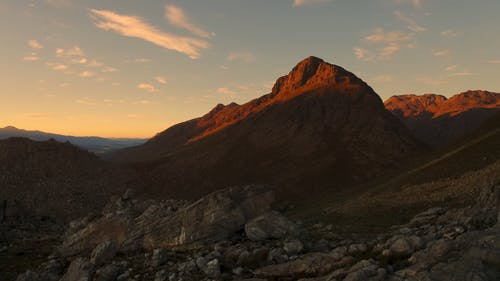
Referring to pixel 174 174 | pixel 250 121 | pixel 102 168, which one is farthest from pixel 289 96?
pixel 102 168

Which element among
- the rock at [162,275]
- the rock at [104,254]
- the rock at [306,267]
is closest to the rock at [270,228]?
the rock at [306,267]

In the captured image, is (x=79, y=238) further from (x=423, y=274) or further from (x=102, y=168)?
(x=102, y=168)

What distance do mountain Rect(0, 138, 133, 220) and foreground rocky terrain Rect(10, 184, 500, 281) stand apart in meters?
42.1

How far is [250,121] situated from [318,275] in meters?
121

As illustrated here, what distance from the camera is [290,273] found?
19.2 m

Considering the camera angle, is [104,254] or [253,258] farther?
[104,254]

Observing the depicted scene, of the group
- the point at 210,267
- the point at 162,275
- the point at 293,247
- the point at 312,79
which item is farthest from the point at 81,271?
the point at 312,79

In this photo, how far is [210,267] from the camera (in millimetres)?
20781

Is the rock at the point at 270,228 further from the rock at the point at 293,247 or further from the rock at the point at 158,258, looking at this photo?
the rock at the point at 158,258

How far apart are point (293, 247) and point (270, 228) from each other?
3733mm

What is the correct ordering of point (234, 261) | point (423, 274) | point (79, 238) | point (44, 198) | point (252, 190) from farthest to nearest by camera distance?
point (44, 198) < point (79, 238) < point (252, 190) < point (234, 261) < point (423, 274)

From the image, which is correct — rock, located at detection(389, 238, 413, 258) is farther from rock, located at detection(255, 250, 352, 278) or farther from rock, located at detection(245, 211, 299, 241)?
rock, located at detection(245, 211, 299, 241)

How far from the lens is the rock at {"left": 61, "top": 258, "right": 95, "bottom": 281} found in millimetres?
23750

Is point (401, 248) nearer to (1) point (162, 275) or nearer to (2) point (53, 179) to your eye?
(1) point (162, 275)
